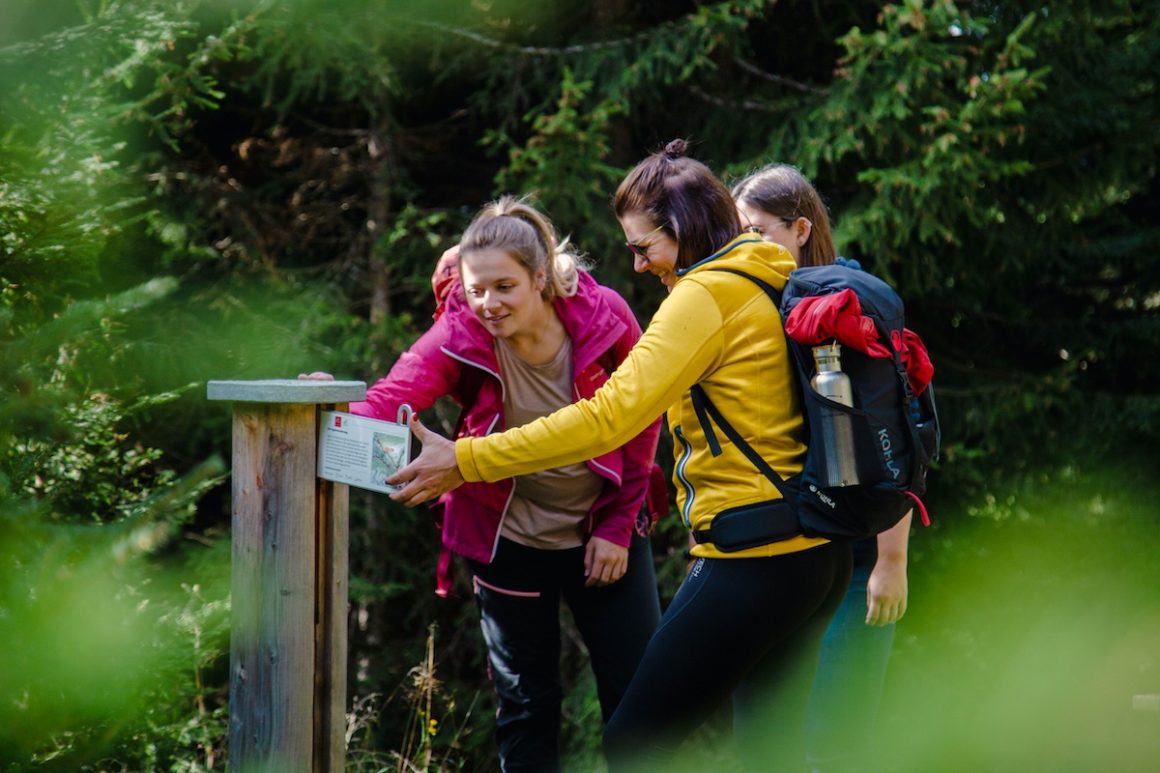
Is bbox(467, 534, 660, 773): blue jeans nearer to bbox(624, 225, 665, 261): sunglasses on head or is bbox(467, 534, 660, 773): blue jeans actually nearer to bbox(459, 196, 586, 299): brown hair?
bbox(459, 196, 586, 299): brown hair

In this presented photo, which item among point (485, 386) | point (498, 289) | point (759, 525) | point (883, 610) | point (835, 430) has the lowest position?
point (883, 610)

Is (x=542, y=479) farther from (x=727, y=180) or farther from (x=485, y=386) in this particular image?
(x=727, y=180)

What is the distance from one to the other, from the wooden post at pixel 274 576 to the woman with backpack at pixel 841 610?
4.46ft

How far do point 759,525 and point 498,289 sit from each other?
1.00 metres

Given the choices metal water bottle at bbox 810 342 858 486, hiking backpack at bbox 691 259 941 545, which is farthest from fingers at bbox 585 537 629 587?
metal water bottle at bbox 810 342 858 486

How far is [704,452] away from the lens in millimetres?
2564

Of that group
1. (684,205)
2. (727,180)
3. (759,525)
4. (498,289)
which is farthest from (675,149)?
(727,180)

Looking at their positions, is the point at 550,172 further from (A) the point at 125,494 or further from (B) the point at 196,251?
(A) the point at 125,494

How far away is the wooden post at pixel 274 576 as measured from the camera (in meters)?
2.64

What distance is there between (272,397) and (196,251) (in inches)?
151

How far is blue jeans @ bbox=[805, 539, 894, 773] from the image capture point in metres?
3.23

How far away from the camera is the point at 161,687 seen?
7.60ft

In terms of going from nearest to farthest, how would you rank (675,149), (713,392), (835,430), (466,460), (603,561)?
(835,430) → (713,392) → (466,460) → (675,149) → (603,561)

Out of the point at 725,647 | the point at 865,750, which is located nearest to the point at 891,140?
the point at 865,750
